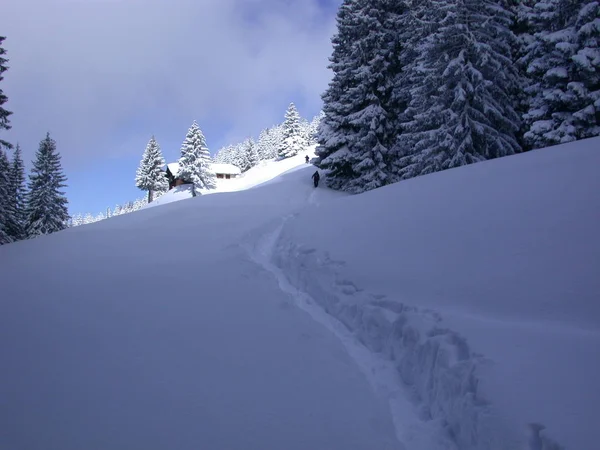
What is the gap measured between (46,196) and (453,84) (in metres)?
37.4

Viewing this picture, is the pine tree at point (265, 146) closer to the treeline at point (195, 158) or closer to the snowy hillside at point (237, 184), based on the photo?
the treeline at point (195, 158)

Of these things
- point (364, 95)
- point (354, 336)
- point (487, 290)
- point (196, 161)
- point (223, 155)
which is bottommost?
point (354, 336)

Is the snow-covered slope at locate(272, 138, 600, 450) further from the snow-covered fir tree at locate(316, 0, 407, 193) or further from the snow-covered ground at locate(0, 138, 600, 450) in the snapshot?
the snow-covered fir tree at locate(316, 0, 407, 193)

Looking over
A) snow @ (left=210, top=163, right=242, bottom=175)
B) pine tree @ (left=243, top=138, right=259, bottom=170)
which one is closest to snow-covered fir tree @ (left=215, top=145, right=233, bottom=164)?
pine tree @ (left=243, top=138, right=259, bottom=170)

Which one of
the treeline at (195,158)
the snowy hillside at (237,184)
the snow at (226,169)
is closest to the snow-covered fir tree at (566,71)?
the treeline at (195,158)

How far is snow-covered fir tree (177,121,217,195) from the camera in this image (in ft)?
154

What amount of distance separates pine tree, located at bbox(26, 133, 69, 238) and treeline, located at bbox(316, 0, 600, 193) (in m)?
28.4

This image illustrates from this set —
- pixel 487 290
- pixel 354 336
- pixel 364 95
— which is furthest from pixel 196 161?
pixel 487 290

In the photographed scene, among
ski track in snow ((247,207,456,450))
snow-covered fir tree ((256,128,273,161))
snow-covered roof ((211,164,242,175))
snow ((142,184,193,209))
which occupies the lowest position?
ski track in snow ((247,207,456,450))

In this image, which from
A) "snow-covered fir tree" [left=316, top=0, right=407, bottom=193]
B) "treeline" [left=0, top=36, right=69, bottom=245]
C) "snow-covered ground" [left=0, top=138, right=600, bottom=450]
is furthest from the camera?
"treeline" [left=0, top=36, right=69, bottom=245]

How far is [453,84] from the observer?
16766 millimetres

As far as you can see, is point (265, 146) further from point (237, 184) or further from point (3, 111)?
point (3, 111)

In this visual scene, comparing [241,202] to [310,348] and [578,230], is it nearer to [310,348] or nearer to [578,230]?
[310,348]

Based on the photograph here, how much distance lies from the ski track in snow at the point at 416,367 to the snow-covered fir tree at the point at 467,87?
1210cm
